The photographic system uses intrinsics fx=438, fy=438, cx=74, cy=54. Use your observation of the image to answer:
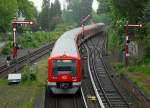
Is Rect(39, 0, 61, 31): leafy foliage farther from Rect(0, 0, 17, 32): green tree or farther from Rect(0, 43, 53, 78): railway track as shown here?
Rect(0, 43, 53, 78): railway track

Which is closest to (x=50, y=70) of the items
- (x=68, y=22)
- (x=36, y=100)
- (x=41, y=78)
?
(x=36, y=100)

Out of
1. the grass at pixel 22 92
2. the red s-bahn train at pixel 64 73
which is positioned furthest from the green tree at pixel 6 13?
the red s-bahn train at pixel 64 73

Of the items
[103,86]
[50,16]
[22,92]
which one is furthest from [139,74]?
[50,16]

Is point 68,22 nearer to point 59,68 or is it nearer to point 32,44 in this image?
point 32,44

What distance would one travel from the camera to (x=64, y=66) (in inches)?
1150

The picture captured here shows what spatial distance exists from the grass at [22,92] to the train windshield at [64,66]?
1.82 m

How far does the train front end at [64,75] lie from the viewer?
2873 cm

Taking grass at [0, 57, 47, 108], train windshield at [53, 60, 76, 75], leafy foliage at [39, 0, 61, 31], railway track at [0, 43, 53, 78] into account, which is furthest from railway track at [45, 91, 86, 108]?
leafy foliage at [39, 0, 61, 31]

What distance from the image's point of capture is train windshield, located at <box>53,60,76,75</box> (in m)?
29.1

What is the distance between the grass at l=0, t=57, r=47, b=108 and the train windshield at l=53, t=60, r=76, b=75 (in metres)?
1.82

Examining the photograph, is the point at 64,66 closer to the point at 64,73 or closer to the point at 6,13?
the point at 64,73

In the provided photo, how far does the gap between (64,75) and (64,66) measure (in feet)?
2.35

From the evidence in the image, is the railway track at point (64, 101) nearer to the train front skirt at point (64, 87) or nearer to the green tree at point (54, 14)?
the train front skirt at point (64, 87)

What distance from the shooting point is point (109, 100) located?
2886cm
